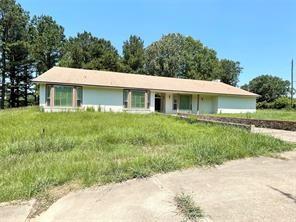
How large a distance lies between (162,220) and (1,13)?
47.5 metres

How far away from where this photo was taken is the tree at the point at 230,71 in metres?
62.9

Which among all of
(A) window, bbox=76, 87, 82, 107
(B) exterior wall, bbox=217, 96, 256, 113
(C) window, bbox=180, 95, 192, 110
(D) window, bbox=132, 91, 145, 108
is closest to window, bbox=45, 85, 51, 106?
(A) window, bbox=76, 87, 82, 107

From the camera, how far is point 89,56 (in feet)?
149

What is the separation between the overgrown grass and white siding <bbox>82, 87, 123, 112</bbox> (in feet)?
67.8

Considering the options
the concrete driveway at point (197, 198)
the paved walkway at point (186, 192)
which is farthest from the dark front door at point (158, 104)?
the paved walkway at point (186, 192)

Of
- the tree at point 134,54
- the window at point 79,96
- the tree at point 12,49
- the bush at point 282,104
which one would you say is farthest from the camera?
the tree at point 134,54

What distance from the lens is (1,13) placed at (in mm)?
42719

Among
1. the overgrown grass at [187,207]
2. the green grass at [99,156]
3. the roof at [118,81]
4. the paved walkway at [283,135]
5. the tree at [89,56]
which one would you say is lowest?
the overgrown grass at [187,207]

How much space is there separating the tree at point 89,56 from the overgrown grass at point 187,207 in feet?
132

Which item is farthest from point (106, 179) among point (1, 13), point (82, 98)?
point (1, 13)

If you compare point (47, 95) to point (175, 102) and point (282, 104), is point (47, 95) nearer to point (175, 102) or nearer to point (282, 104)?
point (175, 102)

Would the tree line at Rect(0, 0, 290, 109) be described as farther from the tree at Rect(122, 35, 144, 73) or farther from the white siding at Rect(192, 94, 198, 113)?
the white siding at Rect(192, 94, 198, 113)

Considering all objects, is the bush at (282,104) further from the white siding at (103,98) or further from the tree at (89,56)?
the white siding at (103,98)

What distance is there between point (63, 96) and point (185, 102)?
42.9 ft
